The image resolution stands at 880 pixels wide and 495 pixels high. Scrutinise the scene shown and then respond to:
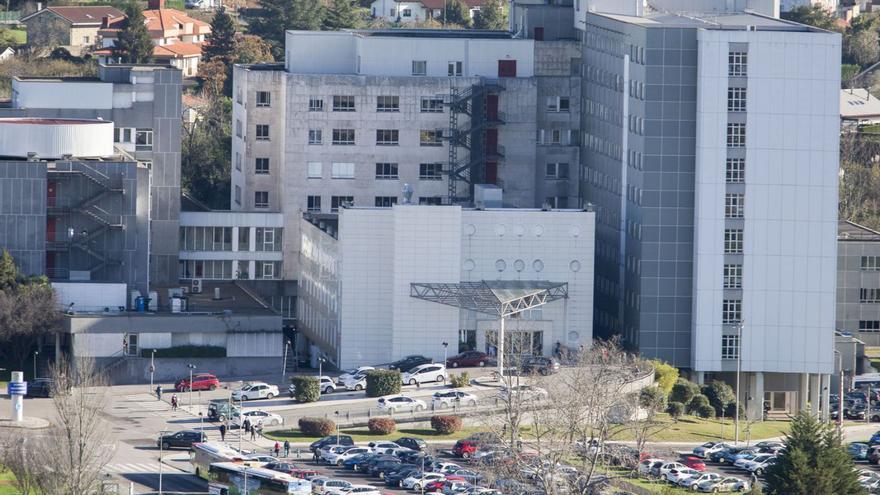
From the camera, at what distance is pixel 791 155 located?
530ft

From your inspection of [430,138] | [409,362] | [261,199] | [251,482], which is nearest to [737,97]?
[409,362]

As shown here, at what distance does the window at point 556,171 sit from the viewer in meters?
185

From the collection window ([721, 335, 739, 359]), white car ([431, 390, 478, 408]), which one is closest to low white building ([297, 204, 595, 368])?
window ([721, 335, 739, 359])

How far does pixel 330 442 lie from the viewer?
141 meters

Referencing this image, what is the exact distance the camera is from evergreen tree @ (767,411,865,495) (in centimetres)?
13012

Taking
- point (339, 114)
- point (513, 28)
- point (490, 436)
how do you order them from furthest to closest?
point (513, 28) → point (339, 114) → point (490, 436)

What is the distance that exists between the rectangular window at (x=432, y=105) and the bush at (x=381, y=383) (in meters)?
33.2

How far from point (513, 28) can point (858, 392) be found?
128 feet

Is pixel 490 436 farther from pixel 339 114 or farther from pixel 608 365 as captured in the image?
pixel 339 114

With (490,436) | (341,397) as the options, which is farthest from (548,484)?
(341,397)

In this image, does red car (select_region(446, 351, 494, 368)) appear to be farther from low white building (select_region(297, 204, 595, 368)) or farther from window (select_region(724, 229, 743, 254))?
window (select_region(724, 229, 743, 254))

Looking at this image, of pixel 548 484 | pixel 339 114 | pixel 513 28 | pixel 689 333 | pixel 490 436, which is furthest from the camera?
pixel 513 28

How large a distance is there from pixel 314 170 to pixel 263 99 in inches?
259

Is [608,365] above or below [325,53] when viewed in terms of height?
below
